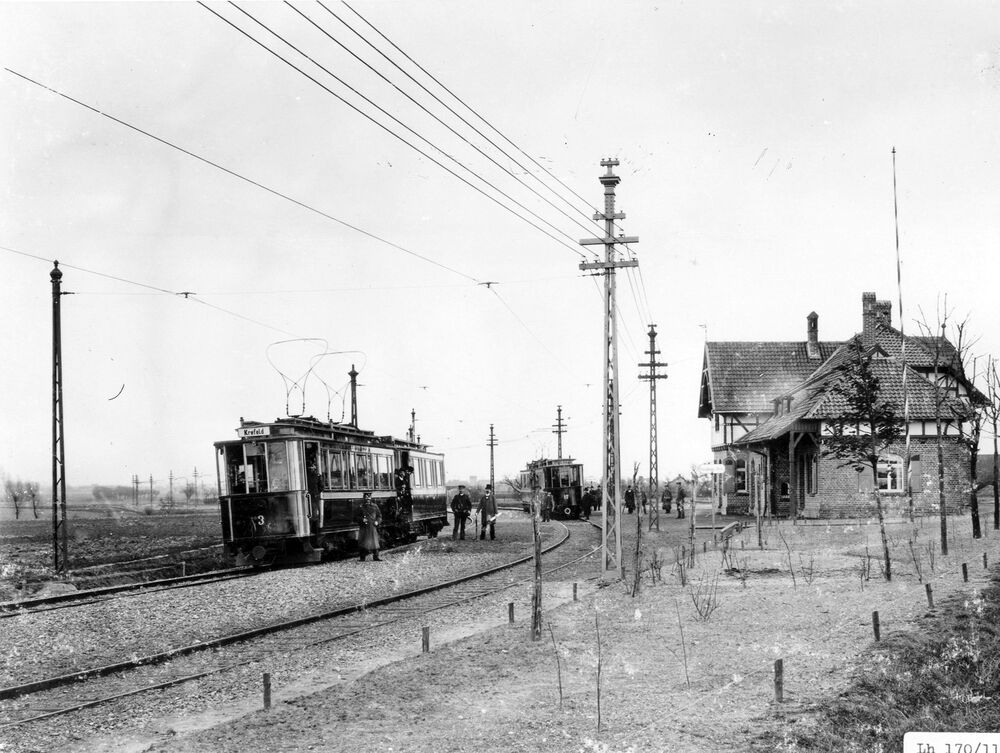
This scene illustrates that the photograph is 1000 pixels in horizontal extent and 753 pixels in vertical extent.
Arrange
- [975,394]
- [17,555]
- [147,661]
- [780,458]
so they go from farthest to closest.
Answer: [780,458] → [17,555] → [975,394] → [147,661]

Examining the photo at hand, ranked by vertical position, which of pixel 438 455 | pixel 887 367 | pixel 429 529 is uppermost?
pixel 887 367

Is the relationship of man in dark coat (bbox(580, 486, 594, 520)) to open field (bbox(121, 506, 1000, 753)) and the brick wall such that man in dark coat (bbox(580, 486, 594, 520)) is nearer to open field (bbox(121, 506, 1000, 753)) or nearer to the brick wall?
the brick wall

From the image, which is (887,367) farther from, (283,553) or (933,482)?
(283,553)

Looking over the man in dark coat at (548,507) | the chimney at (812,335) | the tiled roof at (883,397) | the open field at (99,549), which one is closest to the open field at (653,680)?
the open field at (99,549)

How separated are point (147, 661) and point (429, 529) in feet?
69.0

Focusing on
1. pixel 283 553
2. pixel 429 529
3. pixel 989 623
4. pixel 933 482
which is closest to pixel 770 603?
pixel 989 623

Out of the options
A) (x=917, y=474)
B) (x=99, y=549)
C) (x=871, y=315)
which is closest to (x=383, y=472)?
(x=99, y=549)

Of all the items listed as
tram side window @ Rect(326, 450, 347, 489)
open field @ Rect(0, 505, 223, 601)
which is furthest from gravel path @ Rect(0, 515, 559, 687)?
open field @ Rect(0, 505, 223, 601)

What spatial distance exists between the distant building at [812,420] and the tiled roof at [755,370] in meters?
0.05

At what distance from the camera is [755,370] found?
44.9 metres

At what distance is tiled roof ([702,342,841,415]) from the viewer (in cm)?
4394

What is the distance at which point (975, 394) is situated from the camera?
22359 mm

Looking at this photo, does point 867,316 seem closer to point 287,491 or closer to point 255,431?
point 287,491

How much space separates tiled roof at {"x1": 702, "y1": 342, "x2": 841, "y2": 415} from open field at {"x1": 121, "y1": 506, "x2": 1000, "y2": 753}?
29.0 m
